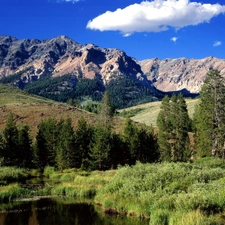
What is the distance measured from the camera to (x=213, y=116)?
2709 inches

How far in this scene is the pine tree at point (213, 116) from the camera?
221ft

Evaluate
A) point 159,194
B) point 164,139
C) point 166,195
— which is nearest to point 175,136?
point 164,139

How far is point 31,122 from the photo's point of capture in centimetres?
13462

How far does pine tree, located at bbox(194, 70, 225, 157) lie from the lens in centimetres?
6744

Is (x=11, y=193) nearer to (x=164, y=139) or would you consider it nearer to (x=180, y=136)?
(x=164, y=139)

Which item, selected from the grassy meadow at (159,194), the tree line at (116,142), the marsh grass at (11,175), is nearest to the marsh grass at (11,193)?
the grassy meadow at (159,194)

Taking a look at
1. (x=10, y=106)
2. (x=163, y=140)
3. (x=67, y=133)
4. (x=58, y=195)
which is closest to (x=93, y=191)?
(x=58, y=195)

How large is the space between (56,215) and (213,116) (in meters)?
45.2

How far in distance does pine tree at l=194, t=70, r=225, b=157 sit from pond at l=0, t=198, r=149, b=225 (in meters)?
38.6

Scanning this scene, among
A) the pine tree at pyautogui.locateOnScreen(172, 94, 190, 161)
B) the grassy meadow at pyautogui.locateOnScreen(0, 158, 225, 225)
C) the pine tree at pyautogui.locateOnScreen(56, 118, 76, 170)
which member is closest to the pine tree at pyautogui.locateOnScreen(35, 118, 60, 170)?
the pine tree at pyautogui.locateOnScreen(56, 118, 76, 170)

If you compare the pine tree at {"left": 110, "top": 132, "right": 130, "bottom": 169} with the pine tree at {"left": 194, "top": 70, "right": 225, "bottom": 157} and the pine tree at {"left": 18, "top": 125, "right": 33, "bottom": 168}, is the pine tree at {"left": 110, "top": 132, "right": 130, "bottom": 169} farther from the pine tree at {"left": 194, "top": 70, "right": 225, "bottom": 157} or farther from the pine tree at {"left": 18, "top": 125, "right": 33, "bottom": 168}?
the pine tree at {"left": 18, "top": 125, "right": 33, "bottom": 168}

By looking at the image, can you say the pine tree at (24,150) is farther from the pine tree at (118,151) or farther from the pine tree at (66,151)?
the pine tree at (118,151)

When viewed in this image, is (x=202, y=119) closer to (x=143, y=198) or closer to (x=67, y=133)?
(x=67, y=133)

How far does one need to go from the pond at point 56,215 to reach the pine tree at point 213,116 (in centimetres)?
3865
